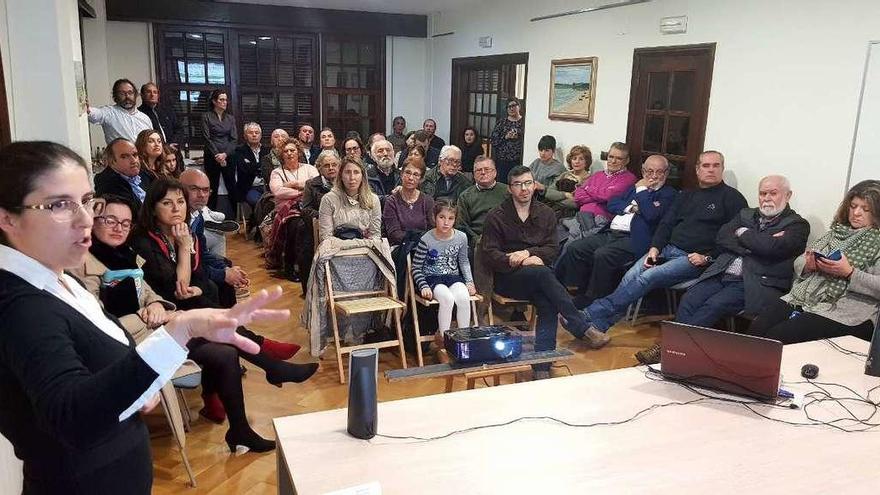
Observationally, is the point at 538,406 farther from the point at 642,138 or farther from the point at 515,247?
the point at 642,138

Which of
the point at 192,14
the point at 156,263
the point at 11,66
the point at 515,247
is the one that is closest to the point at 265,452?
the point at 156,263

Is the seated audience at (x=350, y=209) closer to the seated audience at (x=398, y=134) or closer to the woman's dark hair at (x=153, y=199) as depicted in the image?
the woman's dark hair at (x=153, y=199)

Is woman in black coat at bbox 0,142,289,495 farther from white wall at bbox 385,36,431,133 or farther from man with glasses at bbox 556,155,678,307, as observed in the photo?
white wall at bbox 385,36,431,133

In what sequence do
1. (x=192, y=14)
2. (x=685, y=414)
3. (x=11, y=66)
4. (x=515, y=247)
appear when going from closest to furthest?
(x=685, y=414), (x=11, y=66), (x=515, y=247), (x=192, y=14)

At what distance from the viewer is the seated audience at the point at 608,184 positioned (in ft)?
16.9

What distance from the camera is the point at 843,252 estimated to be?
3.35m

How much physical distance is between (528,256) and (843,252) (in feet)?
5.47

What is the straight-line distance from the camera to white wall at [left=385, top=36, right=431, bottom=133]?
9523mm

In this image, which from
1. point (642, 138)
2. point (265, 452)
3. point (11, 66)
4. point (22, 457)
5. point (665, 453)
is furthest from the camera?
point (642, 138)

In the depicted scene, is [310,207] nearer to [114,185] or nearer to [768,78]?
[114,185]

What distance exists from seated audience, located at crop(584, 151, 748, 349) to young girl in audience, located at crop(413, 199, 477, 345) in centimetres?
95

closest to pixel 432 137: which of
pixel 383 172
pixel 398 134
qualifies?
pixel 398 134

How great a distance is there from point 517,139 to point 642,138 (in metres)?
1.93

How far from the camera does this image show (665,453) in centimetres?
169
